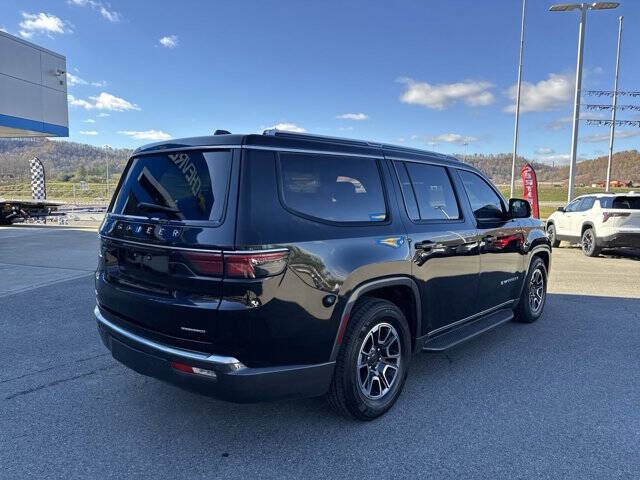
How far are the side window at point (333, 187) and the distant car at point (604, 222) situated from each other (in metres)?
10.1

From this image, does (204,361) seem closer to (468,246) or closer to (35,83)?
(468,246)

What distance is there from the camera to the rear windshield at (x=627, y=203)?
442 inches

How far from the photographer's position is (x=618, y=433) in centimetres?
319

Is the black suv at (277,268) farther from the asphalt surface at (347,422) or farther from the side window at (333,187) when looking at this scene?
the asphalt surface at (347,422)

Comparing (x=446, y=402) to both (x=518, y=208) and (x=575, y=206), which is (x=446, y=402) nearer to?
(x=518, y=208)

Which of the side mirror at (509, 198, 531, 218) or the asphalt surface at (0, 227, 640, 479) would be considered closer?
the asphalt surface at (0, 227, 640, 479)

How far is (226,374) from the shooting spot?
2617 millimetres

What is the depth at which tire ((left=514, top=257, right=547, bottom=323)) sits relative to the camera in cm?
563

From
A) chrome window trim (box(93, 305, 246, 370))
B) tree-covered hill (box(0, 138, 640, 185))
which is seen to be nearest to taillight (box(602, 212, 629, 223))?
chrome window trim (box(93, 305, 246, 370))

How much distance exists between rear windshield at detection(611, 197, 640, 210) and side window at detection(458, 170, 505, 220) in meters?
8.25

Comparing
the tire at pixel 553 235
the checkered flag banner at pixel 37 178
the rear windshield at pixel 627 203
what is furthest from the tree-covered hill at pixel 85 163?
the rear windshield at pixel 627 203

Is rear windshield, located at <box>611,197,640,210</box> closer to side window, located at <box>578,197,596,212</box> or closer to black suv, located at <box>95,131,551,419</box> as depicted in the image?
side window, located at <box>578,197,596,212</box>

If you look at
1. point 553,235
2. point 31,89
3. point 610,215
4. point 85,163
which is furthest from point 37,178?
point 85,163

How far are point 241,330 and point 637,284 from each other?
8.41 m
